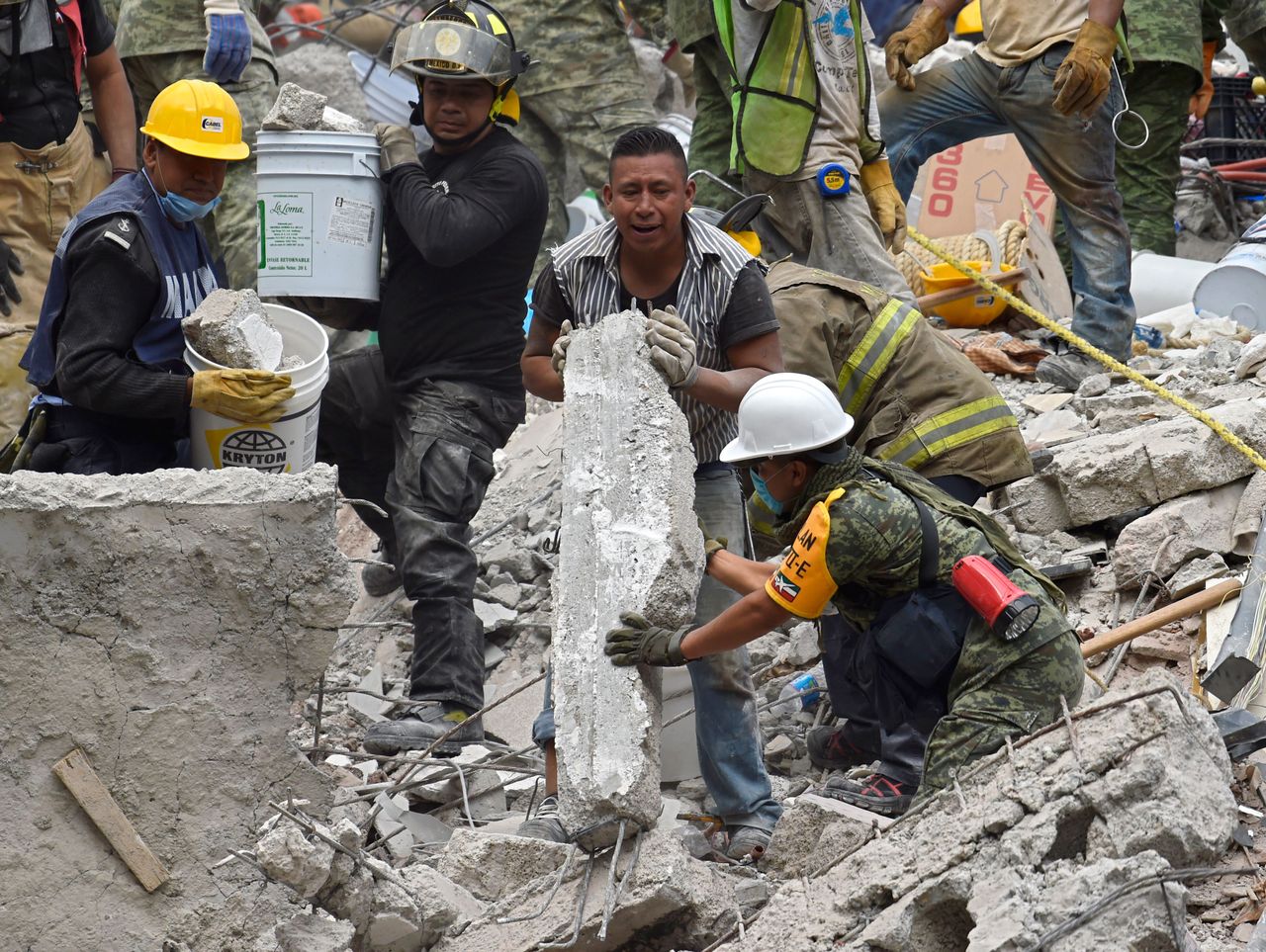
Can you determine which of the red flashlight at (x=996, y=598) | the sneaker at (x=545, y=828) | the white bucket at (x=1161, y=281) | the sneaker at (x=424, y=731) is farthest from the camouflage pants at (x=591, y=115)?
the red flashlight at (x=996, y=598)

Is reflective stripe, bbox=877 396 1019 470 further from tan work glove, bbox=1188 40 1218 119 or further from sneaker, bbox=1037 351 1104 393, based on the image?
tan work glove, bbox=1188 40 1218 119

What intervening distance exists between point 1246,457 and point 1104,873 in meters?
2.84

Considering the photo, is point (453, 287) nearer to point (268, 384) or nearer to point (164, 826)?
point (268, 384)

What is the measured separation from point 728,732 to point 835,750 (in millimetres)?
733

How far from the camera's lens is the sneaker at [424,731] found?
16.3 ft

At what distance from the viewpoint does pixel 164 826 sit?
3.78 metres

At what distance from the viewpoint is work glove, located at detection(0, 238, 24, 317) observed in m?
5.83

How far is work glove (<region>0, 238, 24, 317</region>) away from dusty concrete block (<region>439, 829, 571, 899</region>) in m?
2.94

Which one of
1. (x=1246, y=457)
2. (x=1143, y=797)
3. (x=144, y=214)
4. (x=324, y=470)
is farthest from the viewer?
(x=1246, y=457)

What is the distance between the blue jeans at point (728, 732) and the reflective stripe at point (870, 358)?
0.69m

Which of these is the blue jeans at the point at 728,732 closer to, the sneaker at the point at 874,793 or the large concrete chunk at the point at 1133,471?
the sneaker at the point at 874,793

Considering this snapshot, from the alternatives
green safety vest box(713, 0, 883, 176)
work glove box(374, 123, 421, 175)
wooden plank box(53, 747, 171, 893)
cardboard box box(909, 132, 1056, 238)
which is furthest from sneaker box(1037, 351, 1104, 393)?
wooden plank box(53, 747, 171, 893)

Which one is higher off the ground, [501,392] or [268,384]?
[268,384]

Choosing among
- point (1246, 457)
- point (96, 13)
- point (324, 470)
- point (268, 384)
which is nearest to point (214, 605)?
point (324, 470)
